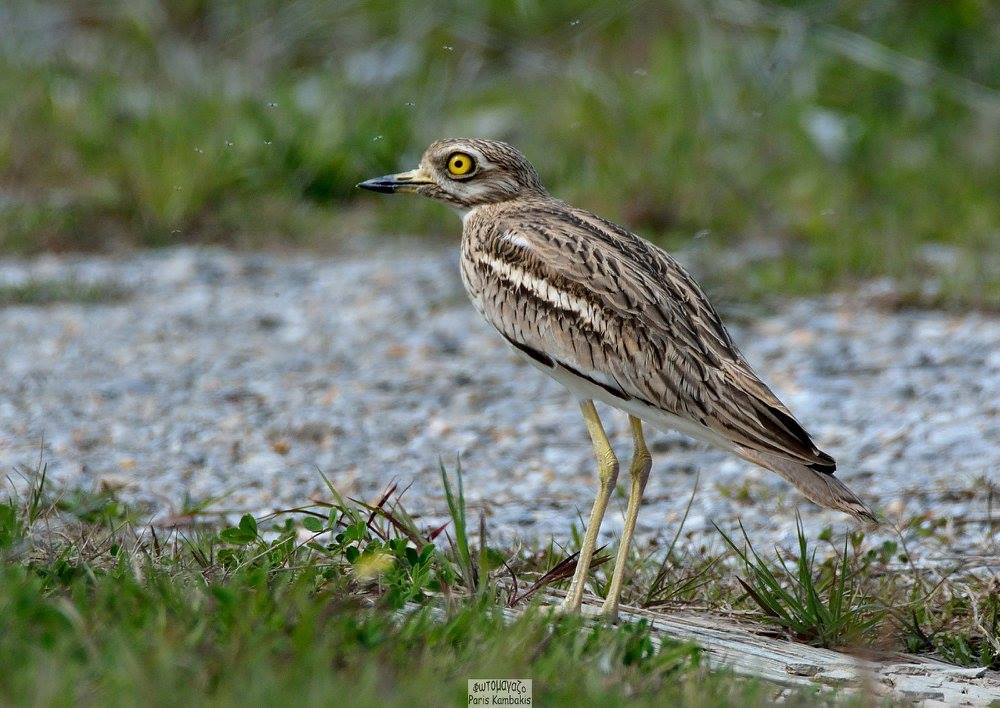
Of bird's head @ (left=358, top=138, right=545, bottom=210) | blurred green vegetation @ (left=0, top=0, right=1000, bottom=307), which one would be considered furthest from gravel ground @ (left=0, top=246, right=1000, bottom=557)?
bird's head @ (left=358, top=138, right=545, bottom=210)

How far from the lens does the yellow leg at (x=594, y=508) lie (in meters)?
4.36

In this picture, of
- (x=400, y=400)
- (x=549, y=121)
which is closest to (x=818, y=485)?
(x=400, y=400)

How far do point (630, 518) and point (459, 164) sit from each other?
1.49 m

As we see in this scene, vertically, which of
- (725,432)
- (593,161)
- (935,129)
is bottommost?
(725,432)

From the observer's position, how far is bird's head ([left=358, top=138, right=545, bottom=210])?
522 cm

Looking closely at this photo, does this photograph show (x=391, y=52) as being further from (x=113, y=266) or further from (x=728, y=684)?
(x=728, y=684)

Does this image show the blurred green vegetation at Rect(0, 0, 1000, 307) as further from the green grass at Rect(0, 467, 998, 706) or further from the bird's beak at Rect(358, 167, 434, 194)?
the green grass at Rect(0, 467, 998, 706)

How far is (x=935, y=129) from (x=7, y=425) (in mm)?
8067

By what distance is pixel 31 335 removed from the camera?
7805mm

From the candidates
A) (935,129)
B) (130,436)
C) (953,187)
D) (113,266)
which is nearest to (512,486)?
(130,436)

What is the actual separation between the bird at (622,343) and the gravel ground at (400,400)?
3.33 ft

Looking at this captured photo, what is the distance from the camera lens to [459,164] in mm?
5238

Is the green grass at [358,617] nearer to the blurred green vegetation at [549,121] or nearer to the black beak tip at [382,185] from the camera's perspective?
the black beak tip at [382,185]

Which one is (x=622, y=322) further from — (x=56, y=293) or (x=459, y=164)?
(x=56, y=293)
